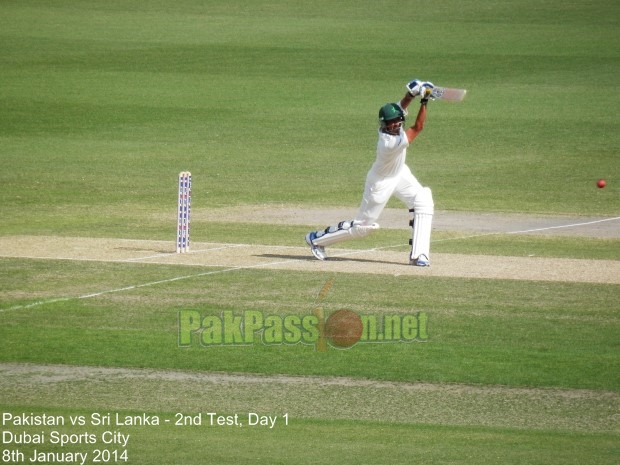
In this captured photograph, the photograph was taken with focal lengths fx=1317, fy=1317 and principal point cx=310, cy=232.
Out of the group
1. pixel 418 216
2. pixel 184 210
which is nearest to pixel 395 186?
pixel 418 216

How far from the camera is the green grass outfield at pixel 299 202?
9.51 metres

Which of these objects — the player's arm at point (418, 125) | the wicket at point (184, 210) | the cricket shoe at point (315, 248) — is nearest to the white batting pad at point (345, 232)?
the cricket shoe at point (315, 248)

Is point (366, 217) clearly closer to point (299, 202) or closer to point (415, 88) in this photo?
point (415, 88)

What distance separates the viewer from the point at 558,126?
28531 mm

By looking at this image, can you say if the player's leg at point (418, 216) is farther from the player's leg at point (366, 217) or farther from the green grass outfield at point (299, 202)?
the green grass outfield at point (299, 202)

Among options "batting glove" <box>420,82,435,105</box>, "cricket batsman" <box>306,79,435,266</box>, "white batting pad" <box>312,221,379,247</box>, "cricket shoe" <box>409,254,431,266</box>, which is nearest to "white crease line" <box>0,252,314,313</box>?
"white batting pad" <box>312,221,379,247</box>

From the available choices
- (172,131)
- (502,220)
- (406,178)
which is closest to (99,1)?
(172,131)

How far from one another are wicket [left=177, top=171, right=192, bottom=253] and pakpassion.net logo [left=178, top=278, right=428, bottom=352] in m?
2.65

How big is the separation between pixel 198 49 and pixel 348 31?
5.22 meters

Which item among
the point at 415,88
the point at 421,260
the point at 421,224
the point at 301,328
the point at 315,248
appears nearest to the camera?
the point at 301,328

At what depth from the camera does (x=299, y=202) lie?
21.0 meters

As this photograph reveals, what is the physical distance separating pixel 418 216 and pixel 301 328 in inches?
123

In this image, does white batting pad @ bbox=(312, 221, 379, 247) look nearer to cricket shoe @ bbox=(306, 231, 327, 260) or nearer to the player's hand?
cricket shoe @ bbox=(306, 231, 327, 260)

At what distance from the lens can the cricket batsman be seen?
46.8ft
